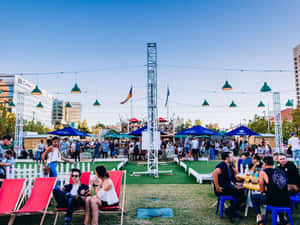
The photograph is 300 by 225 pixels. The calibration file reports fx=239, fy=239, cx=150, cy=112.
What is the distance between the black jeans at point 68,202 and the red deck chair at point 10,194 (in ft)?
2.66

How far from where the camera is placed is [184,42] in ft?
50.9

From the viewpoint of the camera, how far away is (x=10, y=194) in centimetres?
448

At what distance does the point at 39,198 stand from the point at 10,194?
610mm

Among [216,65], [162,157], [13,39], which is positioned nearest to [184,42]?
[216,65]

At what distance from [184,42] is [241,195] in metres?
12.5

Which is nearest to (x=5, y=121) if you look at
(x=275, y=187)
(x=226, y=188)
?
(x=226, y=188)

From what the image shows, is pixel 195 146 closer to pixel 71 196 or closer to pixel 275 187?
pixel 275 187

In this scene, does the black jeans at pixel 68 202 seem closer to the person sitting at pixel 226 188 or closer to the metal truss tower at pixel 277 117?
the person sitting at pixel 226 188

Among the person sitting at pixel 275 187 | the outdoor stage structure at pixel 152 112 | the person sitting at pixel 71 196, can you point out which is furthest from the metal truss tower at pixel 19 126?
the person sitting at pixel 275 187

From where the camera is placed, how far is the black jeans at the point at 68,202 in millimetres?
4031

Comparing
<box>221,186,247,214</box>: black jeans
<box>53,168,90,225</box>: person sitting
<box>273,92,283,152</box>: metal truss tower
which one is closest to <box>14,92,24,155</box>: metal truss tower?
<box>53,168,90,225</box>: person sitting

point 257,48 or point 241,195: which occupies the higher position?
point 257,48

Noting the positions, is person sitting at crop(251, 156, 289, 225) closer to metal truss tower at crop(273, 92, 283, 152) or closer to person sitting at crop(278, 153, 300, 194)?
person sitting at crop(278, 153, 300, 194)

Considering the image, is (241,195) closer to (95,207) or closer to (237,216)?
(237,216)
